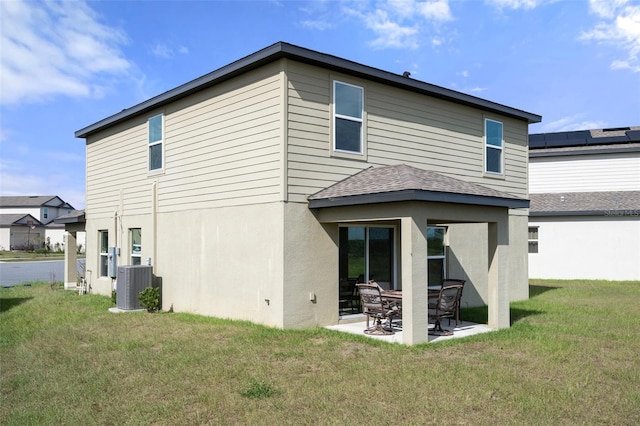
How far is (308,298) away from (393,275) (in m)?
2.87

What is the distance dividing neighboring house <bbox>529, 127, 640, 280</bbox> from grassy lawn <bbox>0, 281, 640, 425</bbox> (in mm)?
12684

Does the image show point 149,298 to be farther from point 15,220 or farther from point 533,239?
point 15,220

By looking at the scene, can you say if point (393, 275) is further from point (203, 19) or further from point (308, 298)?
point (203, 19)

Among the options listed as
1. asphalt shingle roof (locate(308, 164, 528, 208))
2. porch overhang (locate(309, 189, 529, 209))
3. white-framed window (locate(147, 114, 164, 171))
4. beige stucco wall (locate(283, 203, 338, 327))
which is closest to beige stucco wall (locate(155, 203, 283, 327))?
beige stucco wall (locate(283, 203, 338, 327))

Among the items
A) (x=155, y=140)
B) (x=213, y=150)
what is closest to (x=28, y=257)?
(x=155, y=140)

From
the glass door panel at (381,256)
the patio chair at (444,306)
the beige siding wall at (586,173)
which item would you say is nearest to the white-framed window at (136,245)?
the glass door panel at (381,256)

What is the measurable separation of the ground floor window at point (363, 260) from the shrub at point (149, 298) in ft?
16.3

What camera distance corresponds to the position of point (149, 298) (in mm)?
13125

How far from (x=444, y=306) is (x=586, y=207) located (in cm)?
1660

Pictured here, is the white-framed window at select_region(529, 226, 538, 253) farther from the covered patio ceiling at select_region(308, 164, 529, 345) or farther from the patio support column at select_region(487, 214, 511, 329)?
the patio support column at select_region(487, 214, 511, 329)

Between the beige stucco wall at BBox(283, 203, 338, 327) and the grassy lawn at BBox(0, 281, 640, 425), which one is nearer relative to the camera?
the grassy lawn at BBox(0, 281, 640, 425)

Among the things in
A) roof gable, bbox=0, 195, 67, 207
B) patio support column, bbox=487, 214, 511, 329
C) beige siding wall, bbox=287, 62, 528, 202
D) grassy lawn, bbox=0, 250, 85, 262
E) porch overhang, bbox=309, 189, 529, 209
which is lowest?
grassy lawn, bbox=0, 250, 85, 262

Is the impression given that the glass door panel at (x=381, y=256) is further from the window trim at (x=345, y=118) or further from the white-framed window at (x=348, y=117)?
the white-framed window at (x=348, y=117)

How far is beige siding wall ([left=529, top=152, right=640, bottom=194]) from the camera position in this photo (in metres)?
25.1
